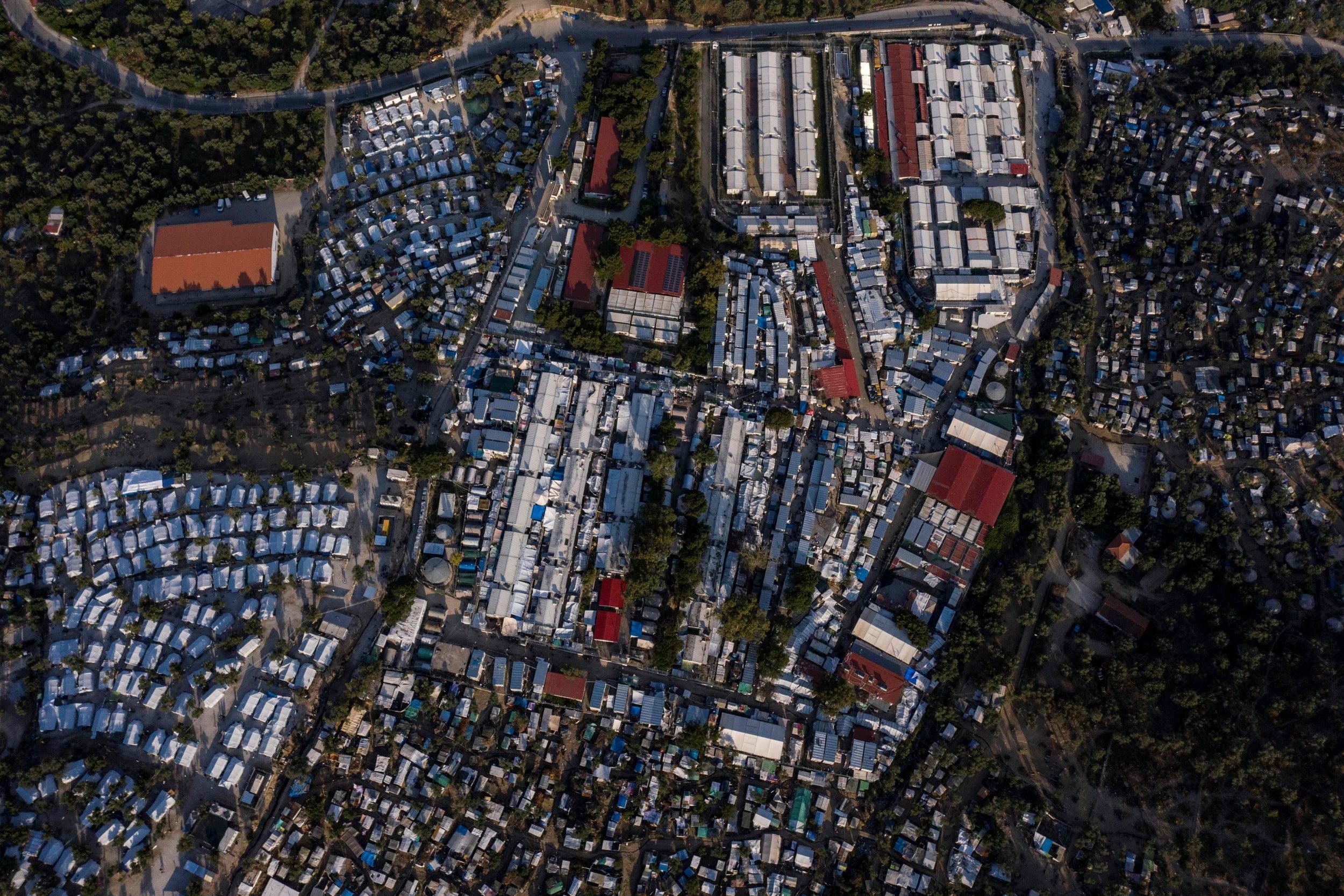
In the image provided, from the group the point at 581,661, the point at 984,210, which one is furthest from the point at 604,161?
the point at 581,661

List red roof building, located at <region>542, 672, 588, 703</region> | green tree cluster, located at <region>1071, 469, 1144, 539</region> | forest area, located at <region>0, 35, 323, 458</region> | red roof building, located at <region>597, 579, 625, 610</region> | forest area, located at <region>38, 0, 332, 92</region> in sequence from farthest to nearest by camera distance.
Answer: forest area, located at <region>38, 0, 332, 92</region>
forest area, located at <region>0, 35, 323, 458</region>
green tree cluster, located at <region>1071, 469, 1144, 539</region>
red roof building, located at <region>597, 579, 625, 610</region>
red roof building, located at <region>542, 672, 588, 703</region>

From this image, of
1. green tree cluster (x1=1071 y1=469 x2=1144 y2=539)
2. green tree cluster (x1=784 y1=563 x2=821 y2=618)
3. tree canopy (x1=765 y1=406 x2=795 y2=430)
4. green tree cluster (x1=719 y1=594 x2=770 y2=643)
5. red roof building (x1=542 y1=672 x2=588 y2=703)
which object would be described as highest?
tree canopy (x1=765 y1=406 x2=795 y2=430)

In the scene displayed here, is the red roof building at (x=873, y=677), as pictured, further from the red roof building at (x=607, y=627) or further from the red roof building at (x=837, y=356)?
the red roof building at (x=837, y=356)

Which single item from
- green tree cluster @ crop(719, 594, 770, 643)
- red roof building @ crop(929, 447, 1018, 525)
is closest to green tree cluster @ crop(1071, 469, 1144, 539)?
red roof building @ crop(929, 447, 1018, 525)

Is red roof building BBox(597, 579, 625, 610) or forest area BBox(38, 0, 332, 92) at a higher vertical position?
forest area BBox(38, 0, 332, 92)

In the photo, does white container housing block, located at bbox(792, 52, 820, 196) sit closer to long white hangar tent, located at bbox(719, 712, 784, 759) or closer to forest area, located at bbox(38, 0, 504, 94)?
forest area, located at bbox(38, 0, 504, 94)

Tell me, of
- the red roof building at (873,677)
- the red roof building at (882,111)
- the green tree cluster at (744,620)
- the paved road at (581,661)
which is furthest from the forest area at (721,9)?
the red roof building at (873,677)
